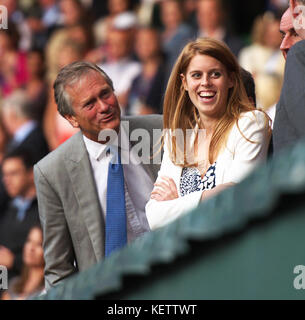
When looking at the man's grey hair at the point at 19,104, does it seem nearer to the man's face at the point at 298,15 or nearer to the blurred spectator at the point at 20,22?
the blurred spectator at the point at 20,22

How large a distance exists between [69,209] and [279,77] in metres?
2.83

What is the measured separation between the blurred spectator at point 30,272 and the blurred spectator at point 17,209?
8 cm

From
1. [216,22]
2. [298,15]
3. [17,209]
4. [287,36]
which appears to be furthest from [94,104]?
[17,209]

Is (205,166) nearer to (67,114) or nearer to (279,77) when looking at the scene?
(67,114)

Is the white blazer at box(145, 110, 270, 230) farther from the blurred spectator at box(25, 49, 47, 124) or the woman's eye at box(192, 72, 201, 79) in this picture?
the blurred spectator at box(25, 49, 47, 124)

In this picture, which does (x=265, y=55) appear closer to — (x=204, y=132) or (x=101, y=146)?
(x=101, y=146)

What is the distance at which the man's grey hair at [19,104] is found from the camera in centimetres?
752

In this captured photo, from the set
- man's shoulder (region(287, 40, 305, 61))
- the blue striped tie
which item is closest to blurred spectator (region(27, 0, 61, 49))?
the blue striped tie

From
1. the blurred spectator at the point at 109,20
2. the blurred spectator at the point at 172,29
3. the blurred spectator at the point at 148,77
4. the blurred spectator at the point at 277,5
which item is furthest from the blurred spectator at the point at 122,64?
the blurred spectator at the point at 277,5

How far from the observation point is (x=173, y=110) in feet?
10.3

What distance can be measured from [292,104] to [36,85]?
5.52 meters

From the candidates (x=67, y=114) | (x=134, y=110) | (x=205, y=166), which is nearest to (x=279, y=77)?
(x=134, y=110)

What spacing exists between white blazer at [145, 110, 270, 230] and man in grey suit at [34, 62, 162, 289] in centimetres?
51
